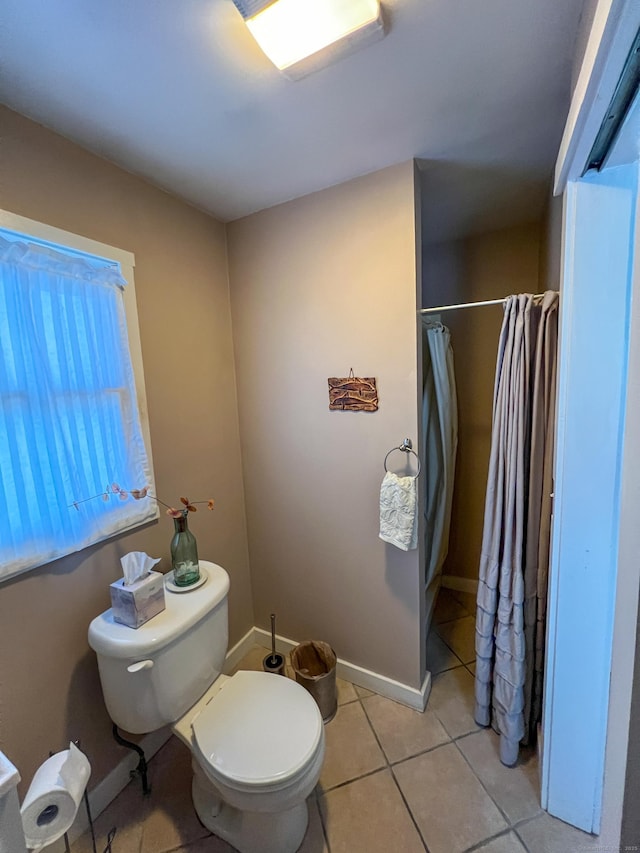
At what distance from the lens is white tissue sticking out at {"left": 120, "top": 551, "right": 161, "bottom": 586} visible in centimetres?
118

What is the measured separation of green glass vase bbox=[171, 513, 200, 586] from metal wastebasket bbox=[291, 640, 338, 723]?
735mm

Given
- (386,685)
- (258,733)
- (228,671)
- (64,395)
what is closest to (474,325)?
(386,685)

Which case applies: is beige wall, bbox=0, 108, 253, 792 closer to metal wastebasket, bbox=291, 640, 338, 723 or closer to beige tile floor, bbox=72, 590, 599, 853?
beige tile floor, bbox=72, 590, 599, 853

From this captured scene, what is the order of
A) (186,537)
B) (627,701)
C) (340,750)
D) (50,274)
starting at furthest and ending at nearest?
1. (340,750)
2. (186,537)
3. (50,274)
4. (627,701)

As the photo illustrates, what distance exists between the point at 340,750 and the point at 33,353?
6.19 feet

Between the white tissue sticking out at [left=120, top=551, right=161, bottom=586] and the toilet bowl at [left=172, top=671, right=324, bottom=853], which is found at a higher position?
the white tissue sticking out at [left=120, top=551, right=161, bottom=586]

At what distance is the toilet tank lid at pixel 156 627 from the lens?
109cm

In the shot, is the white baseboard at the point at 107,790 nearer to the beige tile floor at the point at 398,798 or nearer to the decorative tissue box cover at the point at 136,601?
the beige tile floor at the point at 398,798

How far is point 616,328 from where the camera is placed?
100 centimetres

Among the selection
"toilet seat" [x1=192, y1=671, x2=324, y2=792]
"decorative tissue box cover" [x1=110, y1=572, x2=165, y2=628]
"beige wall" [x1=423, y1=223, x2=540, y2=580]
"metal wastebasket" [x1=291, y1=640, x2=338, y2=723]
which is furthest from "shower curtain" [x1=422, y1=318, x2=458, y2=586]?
"decorative tissue box cover" [x1=110, y1=572, x2=165, y2=628]

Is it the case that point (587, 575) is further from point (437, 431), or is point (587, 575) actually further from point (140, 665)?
point (140, 665)

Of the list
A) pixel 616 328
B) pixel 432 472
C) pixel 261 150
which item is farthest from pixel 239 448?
pixel 616 328

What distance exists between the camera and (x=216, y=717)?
3.88 ft

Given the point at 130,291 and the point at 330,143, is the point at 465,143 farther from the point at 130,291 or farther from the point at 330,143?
the point at 130,291
